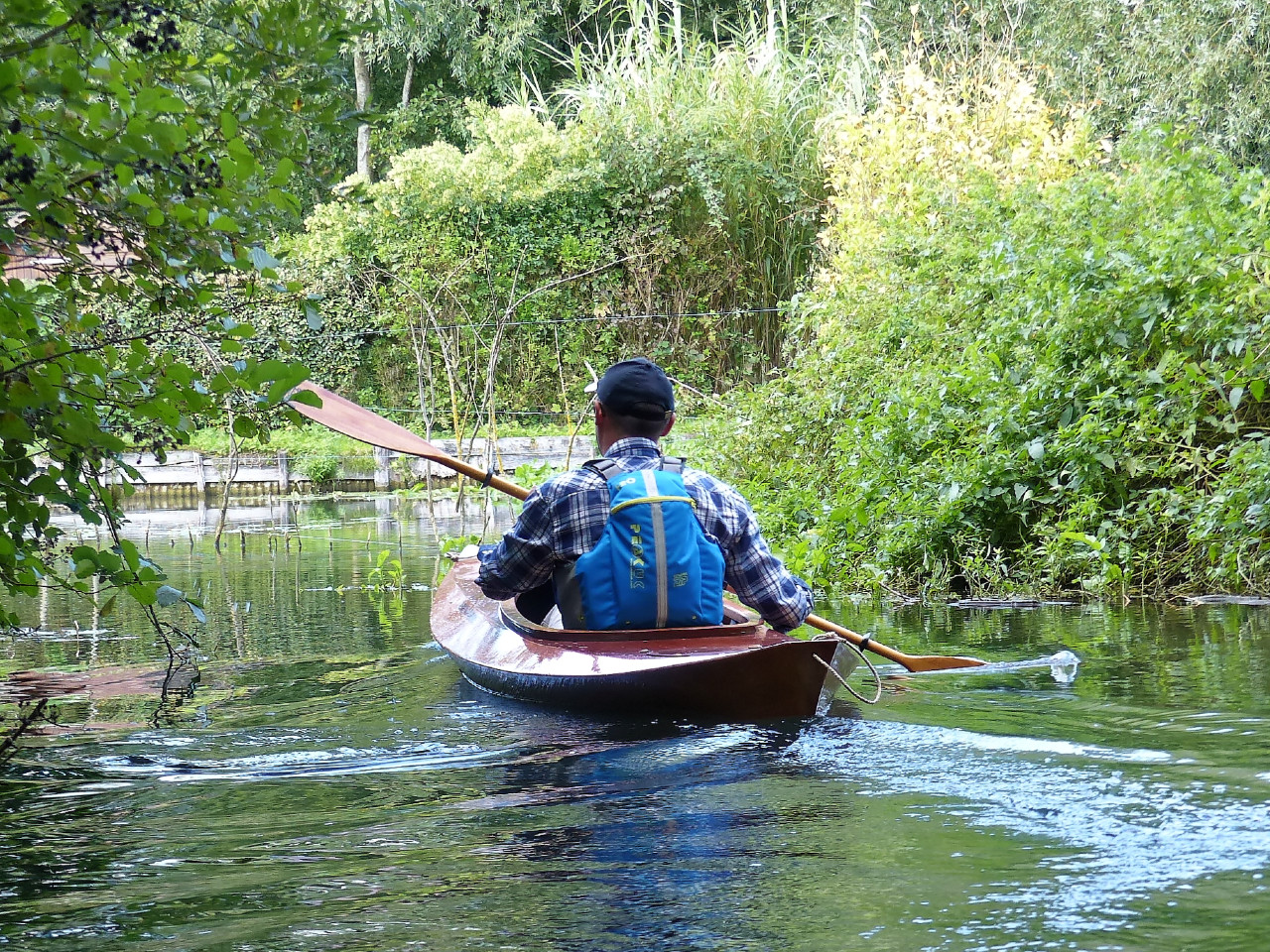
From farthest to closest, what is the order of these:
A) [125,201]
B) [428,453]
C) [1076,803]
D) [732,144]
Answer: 1. [732,144]
2. [428,453]
3. [1076,803]
4. [125,201]

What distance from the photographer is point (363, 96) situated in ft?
78.1

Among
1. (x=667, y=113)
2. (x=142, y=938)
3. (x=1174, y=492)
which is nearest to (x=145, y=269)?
(x=142, y=938)

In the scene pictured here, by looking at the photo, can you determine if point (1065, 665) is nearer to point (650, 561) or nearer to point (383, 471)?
point (650, 561)

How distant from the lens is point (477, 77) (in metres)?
24.0

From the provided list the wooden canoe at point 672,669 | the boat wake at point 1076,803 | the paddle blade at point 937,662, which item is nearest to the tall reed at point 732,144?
the paddle blade at point 937,662

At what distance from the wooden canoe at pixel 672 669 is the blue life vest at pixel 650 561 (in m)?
0.08

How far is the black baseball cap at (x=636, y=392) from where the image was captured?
4.46 metres

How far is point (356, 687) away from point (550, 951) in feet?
10.6

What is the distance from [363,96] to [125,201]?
22.0m

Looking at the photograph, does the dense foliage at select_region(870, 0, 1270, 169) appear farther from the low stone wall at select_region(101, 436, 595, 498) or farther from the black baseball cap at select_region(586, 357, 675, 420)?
the black baseball cap at select_region(586, 357, 675, 420)

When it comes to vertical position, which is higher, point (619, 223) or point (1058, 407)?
point (619, 223)

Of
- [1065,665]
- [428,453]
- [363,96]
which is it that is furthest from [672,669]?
[363,96]

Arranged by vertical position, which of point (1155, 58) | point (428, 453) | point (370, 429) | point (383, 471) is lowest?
point (428, 453)

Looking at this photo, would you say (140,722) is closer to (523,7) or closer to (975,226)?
(975,226)
